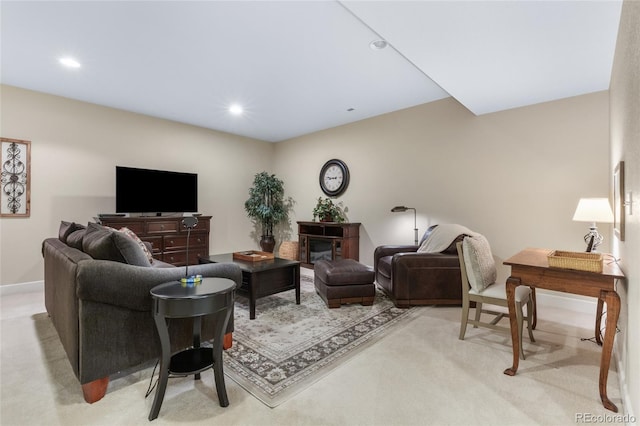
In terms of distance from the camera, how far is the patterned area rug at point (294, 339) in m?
1.97

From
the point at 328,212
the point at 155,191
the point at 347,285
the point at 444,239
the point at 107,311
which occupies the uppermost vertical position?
the point at 155,191

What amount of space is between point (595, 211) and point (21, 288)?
664 cm

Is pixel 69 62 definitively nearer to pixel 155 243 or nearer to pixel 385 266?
pixel 155 243

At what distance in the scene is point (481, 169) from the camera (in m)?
4.08

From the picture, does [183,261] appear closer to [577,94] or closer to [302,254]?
[302,254]

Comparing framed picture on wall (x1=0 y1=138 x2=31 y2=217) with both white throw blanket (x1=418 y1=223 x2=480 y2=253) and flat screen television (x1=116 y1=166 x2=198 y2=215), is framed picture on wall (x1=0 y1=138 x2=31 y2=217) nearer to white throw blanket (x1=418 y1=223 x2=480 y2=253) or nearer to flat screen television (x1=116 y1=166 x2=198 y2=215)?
flat screen television (x1=116 y1=166 x2=198 y2=215)

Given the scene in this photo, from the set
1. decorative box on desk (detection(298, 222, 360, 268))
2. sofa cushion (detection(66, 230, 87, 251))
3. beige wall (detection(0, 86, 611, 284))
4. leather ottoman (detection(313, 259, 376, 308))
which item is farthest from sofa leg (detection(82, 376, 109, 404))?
decorative box on desk (detection(298, 222, 360, 268))

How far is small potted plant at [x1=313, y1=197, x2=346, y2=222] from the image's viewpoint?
18.0ft

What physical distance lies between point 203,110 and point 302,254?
3.04 meters

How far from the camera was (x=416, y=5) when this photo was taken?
197 centimetres

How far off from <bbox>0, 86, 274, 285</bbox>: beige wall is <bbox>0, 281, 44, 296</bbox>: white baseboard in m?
0.06

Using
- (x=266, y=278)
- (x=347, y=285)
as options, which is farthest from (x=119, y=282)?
(x=347, y=285)

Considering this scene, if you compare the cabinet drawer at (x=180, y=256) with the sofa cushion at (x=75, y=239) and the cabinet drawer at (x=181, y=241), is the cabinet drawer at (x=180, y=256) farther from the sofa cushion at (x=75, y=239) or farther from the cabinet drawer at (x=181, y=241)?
the sofa cushion at (x=75, y=239)

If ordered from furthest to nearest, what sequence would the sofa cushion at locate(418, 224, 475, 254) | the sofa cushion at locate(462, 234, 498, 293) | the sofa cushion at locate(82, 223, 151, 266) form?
1. the sofa cushion at locate(418, 224, 475, 254)
2. the sofa cushion at locate(462, 234, 498, 293)
3. the sofa cushion at locate(82, 223, 151, 266)
